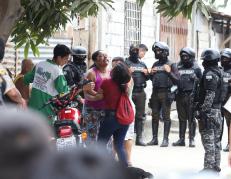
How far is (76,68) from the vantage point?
911 centimetres

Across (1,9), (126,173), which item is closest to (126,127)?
(1,9)

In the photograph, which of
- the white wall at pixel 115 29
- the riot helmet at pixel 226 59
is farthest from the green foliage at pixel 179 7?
the white wall at pixel 115 29

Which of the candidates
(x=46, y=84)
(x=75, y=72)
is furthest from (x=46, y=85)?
(x=75, y=72)

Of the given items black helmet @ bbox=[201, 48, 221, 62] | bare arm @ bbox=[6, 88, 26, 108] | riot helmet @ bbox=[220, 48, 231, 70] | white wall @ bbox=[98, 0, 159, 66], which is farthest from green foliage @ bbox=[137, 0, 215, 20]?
white wall @ bbox=[98, 0, 159, 66]

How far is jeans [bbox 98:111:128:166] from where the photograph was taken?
6.62 meters

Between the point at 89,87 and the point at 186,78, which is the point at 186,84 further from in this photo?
the point at 89,87

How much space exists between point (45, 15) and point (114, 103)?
1.16m

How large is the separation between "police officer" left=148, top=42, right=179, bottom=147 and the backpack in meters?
3.33

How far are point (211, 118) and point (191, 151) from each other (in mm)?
2822

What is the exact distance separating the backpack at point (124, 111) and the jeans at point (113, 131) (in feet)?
0.19

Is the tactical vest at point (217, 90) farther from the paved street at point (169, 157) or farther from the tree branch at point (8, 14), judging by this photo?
the tree branch at point (8, 14)

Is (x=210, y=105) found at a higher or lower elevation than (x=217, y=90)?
lower

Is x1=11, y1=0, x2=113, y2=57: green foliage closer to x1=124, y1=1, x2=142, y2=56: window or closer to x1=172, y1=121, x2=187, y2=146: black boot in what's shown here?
x1=172, y1=121, x2=187, y2=146: black boot

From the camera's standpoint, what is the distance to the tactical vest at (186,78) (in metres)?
10.0
